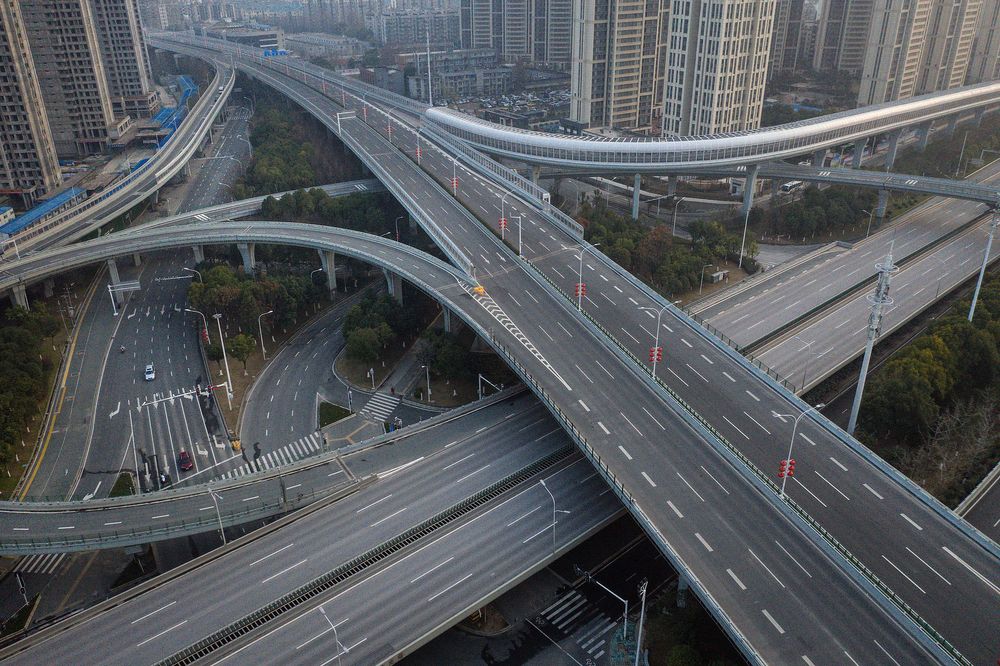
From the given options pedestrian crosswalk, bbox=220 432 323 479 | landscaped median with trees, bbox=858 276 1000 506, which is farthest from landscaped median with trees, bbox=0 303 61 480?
landscaped median with trees, bbox=858 276 1000 506

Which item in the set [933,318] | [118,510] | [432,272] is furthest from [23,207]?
[933,318]

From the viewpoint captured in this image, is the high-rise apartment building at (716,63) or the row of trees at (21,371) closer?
the row of trees at (21,371)

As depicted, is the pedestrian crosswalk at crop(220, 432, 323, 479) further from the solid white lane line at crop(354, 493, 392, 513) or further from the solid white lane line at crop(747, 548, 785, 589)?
the solid white lane line at crop(747, 548, 785, 589)

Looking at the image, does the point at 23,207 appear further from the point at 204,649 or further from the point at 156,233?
the point at 204,649

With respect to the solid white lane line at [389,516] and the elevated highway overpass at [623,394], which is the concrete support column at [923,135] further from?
the solid white lane line at [389,516]

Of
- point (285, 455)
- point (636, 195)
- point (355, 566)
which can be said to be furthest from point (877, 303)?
point (636, 195)

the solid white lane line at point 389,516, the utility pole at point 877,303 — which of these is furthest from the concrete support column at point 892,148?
the solid white lane line at point 389,516
